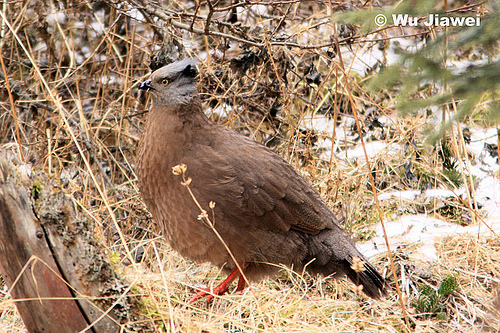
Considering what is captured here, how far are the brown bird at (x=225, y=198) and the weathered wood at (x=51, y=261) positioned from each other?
3.06 ft

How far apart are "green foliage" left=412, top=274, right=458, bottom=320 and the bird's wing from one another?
0.80 m

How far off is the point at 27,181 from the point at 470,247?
315 cm

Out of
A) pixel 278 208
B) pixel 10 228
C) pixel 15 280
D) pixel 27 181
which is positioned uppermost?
pixel 27 181

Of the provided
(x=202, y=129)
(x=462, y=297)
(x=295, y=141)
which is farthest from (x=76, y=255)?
(x=295, y=141)

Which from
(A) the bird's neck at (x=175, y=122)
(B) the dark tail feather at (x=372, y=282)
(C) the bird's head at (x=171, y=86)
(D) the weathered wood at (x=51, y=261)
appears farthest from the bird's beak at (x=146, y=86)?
(B) the dark tail feather at (x=372, y=282)

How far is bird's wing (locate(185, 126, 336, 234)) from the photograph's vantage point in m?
3.67

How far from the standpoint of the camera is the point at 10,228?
103 inches

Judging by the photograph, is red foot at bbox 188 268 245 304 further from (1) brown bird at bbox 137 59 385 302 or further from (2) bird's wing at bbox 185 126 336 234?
(2) bird's wing at bbox 185 126 336 234

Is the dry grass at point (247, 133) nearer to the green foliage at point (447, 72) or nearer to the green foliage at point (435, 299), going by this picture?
the green foliage at point (435, 299)

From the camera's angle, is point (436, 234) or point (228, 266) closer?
point (228, 266)

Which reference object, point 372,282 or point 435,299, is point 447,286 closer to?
point 435,299

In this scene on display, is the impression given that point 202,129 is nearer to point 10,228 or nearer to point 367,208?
point 10,228

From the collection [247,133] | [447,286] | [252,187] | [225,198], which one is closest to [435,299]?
[447,286]

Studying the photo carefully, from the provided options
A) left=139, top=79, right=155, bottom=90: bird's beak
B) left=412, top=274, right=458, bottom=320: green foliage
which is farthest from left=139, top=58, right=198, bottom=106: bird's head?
left=412, top=274, right=458, bottom=320: green foliage
